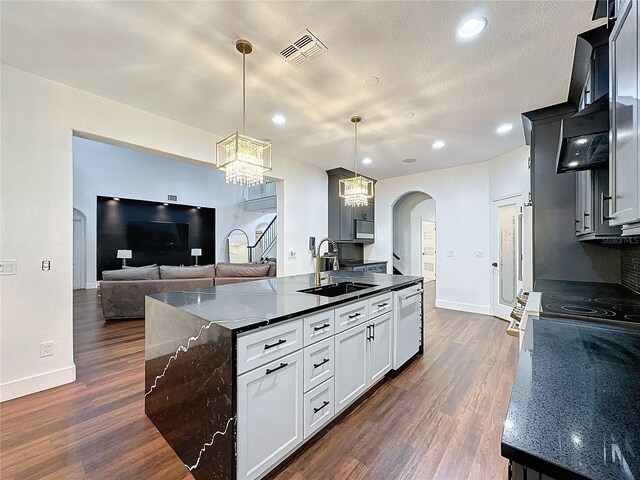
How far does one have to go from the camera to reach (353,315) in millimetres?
2160

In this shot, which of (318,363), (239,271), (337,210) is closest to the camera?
(318,363)

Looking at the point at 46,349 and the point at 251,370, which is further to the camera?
the point at 46,349

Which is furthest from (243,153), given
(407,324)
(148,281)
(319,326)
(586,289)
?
(148,281)

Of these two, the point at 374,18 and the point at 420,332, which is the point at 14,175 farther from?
the point at 420,332

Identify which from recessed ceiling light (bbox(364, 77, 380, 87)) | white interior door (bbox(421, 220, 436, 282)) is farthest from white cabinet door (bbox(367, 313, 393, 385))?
white interior door (bbox(421, 220, 436, 282))

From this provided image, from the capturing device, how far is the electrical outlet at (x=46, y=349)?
8.34 ft

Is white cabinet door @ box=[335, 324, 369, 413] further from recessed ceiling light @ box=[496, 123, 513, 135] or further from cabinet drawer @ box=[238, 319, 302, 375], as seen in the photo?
recessed ceiling light @ box=[496, 123, 513, 135]

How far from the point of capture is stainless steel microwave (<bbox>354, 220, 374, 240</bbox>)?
6227mm

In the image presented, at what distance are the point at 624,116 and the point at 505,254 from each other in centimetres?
429

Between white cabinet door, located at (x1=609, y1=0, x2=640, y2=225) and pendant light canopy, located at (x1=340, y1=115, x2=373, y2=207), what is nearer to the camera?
white cabinet door, located at (x1=609, y1=0, x2=640, y2=225)

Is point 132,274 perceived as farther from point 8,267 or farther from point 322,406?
Answer: point 322,406

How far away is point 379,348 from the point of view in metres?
2.52

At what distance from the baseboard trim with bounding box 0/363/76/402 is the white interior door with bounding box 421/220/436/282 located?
29.1 ft

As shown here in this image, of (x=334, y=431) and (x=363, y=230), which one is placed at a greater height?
(x=363, y=230)
